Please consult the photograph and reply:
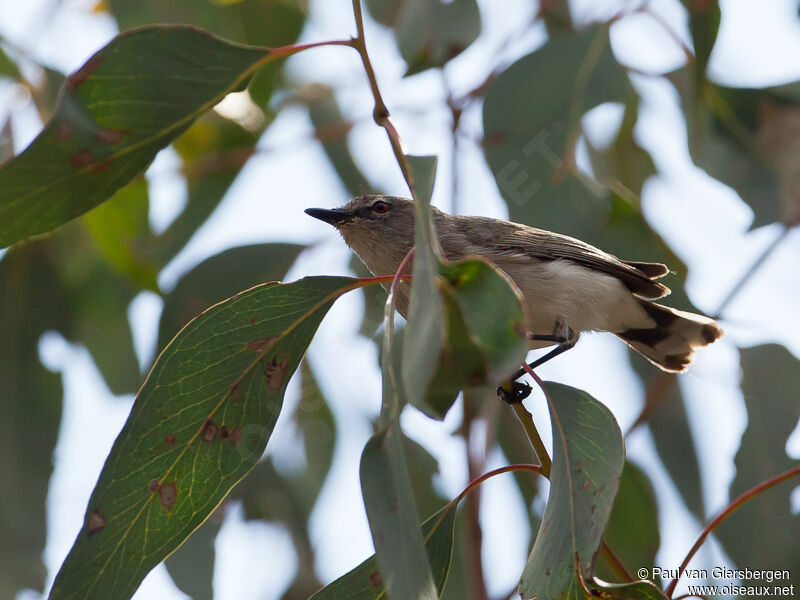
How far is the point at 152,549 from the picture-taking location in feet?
6.34

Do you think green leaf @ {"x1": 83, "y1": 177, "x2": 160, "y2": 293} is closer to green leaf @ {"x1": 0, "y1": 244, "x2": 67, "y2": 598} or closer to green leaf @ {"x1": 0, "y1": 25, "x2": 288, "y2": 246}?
green leaf @ {"x1": 0, "y1": 244, "x2": 67, "y2": 598}

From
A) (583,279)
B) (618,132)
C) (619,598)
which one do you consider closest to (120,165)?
(619,598)

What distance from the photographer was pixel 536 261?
10.5 feet

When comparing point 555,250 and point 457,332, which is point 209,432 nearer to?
point 457,332

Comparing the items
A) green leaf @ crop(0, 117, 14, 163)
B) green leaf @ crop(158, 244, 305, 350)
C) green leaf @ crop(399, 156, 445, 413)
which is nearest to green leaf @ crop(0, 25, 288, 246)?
green leaf @ crop(399, 156, 445, 413)

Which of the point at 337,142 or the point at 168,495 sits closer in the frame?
the point at 168,495

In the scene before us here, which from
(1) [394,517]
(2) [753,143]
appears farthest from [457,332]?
(2) [753,143]

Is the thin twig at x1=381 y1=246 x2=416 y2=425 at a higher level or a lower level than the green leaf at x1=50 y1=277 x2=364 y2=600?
higher

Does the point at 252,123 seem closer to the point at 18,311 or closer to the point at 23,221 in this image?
the point at 18,311

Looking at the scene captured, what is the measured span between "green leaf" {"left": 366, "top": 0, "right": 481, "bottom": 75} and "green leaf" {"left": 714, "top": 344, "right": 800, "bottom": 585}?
1.59 meters

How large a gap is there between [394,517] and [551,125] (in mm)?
1877

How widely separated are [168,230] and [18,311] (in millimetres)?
754

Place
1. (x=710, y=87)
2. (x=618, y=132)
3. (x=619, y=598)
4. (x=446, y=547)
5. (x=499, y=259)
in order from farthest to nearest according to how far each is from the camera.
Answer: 1. (x=618, y=132)
2. (x=710, y=87)
3. (x=499, y=259)
4. (x=446, y=547)
5. (x=619, y=598)

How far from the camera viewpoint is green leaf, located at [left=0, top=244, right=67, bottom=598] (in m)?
3.31
